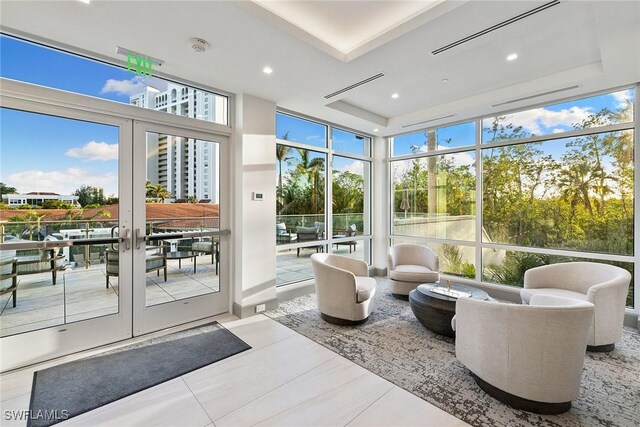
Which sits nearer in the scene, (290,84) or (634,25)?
(634,25)

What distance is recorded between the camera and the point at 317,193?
527cm

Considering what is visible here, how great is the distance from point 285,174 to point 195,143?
1469 mm

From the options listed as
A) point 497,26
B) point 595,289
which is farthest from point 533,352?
point 497,26

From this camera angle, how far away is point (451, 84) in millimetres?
3967

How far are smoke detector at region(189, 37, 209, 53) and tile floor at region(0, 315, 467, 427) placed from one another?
304cm

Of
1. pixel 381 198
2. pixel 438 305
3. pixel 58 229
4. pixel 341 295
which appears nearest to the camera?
pixel 58 229

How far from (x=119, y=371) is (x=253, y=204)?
89.8 inches

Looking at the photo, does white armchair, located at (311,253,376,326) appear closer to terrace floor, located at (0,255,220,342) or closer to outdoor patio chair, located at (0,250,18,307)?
terrace floor, located at (0,255,220,342)

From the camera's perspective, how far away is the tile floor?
2.04m

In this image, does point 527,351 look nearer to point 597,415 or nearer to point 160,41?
point 597,415

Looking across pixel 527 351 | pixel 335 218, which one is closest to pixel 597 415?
pixel 527 351

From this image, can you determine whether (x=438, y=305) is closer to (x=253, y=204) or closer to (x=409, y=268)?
(x=409, y=268)

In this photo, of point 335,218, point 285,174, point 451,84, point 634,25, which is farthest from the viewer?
point 335,218

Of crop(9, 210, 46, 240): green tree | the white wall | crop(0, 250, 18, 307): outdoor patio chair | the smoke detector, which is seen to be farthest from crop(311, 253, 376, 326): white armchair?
crop(0, 250, 18, 307): outdoor patio chair
